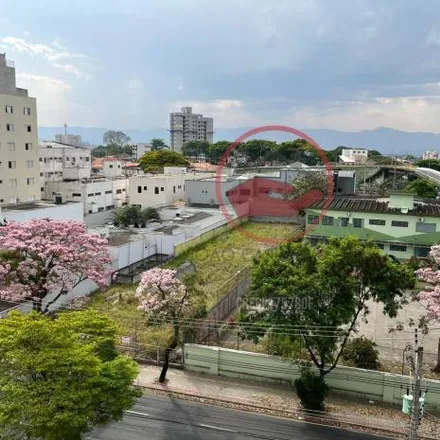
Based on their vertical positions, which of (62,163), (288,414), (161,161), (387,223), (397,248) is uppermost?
(161,161)

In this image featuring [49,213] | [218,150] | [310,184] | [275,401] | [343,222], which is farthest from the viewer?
[218,150]

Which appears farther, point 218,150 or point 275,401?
point 218,150

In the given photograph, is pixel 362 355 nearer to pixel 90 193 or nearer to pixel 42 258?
pixel 42 258

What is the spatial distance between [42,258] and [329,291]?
9578 mm

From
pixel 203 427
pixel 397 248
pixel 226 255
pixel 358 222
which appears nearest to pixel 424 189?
pixel 358 222

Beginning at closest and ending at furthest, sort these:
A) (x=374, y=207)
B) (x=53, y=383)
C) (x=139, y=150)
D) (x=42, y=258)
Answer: (x=53, y=383) < (x=42, y=258) < (x=374, y=207) < (x=139, y=150)

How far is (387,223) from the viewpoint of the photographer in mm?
25594

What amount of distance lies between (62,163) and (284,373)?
142 feet

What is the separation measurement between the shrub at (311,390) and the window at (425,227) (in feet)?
52.7

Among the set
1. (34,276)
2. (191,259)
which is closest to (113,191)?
(191,259)

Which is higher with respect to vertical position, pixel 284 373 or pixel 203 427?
pixel 284 373

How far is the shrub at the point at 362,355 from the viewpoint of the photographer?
13328 millimetres

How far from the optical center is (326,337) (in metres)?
11.5

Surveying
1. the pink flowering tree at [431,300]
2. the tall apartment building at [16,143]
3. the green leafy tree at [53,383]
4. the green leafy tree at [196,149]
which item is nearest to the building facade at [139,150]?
the green leafy tree at [196,149]
